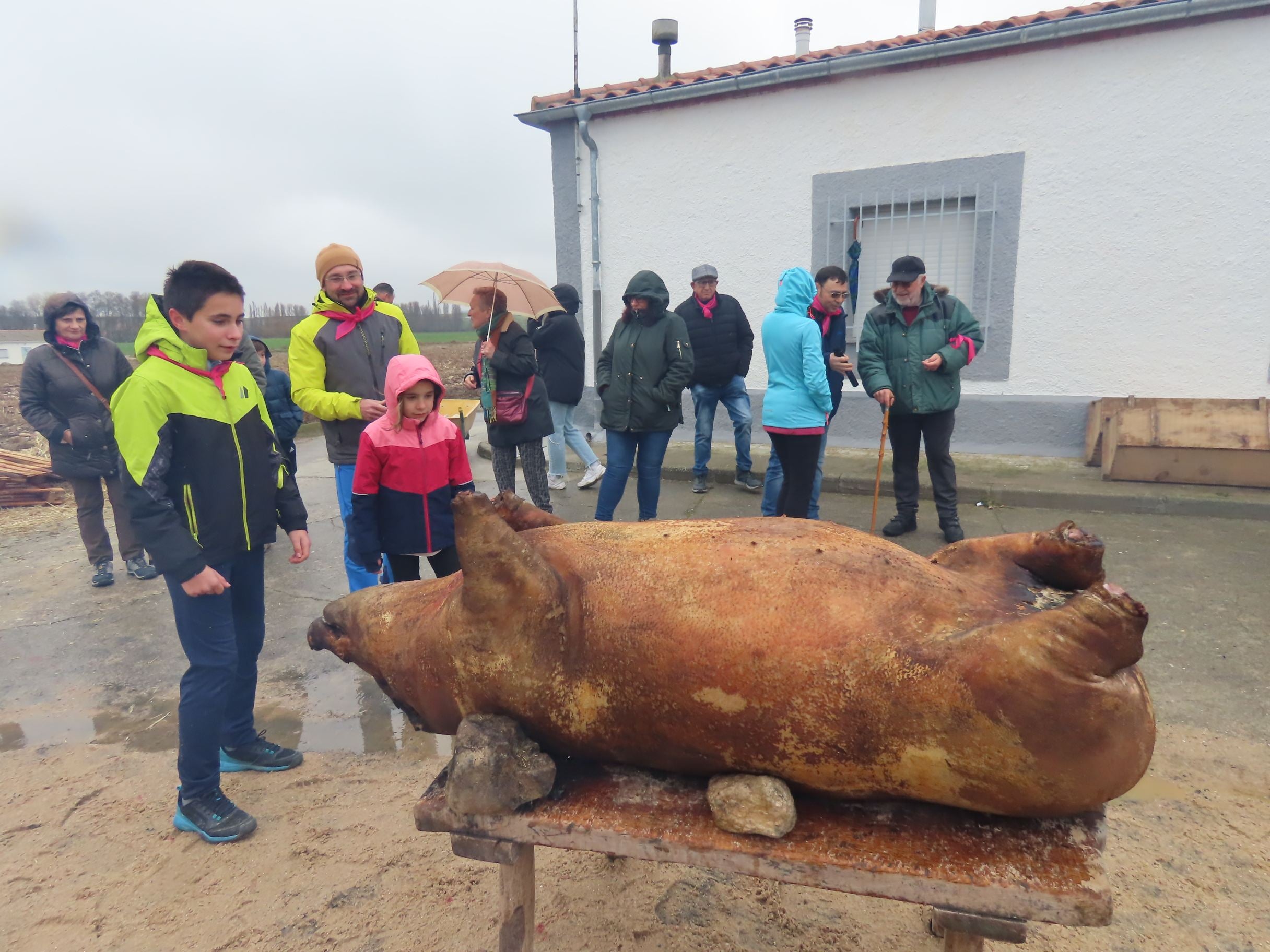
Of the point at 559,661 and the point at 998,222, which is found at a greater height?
the point at 998,222

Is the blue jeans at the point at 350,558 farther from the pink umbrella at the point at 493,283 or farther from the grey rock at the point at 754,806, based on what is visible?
the grey rock at the point at 754,806

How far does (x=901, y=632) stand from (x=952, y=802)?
0.42 m

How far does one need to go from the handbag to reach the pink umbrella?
0.64 meters

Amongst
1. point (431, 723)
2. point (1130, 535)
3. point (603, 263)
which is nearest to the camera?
point (431, 723)

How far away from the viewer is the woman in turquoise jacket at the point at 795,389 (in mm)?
4836

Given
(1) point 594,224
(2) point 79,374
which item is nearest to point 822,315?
(1) point 594,224

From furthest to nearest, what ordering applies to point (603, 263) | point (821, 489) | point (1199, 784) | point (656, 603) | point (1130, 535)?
point (603, 263), point (821, 489), point (1130, 535), point (1199, 784), point (656, 603)

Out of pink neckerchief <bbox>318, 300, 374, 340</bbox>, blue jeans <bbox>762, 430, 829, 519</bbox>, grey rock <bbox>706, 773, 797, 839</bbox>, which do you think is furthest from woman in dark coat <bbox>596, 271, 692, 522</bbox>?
grey rock <bbox>706, 773, 797, 839</bbox>

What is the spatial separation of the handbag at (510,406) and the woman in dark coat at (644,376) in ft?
1.84

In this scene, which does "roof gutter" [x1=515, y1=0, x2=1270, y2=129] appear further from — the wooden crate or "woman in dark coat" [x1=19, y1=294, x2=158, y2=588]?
"woman in dark coat" [x1=19, y1=294, x2=158, y2=588]

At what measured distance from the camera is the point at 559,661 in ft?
6.50

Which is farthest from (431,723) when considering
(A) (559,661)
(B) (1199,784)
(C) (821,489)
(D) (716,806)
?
(C) (821,489)

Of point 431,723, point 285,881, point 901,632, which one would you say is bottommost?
point 285,881

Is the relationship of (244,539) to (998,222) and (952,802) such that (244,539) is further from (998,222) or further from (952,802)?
(998,222)
